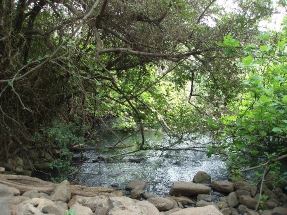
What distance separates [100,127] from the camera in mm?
8211

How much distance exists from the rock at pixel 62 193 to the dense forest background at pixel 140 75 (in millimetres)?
1240

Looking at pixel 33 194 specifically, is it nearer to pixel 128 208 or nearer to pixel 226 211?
pixel 128 208

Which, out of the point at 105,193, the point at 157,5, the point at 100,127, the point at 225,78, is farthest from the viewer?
the point at 100,127

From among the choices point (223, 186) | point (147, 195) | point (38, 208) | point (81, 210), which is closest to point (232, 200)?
point (223, 186)

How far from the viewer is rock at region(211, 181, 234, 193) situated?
260 inches

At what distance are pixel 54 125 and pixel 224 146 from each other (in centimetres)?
274

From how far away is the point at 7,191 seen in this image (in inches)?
173

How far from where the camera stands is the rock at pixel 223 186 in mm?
6609

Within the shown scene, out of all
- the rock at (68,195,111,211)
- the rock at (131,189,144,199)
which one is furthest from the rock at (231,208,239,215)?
the rock at (68,195,111,211)

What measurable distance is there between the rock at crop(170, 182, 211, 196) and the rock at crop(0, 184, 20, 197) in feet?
8.81

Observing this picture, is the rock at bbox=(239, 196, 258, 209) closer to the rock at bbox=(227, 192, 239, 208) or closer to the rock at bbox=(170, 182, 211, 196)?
the rock at bbox=(227, 192, 239, 208)

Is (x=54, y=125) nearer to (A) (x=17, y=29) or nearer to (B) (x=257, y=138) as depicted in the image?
(A) (x=17, y=29)

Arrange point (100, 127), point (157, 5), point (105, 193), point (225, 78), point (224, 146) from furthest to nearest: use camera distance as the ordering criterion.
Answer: point (100, 127)
point (225, 78)
point (224, 146)
point (157, 5)
point (105, 193)

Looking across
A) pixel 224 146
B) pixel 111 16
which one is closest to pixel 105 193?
pixel 224 146
